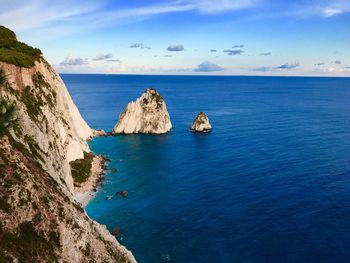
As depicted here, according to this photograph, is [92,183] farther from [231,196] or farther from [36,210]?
[36,210]

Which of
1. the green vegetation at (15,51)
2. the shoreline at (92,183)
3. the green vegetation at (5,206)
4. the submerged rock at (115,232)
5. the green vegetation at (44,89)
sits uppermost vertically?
the green vegetation at (15,51)

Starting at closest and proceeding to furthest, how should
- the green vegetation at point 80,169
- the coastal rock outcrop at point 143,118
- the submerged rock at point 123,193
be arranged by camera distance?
1. the submerged rock at point 123,193
2. the green vegetation at point 80,169
3. the coastal rock outcrop at point 143,118

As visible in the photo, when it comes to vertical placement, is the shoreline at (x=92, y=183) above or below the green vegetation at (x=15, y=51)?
below

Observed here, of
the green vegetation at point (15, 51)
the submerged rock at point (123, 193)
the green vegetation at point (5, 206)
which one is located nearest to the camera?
the green vegetation at point (5, 206)

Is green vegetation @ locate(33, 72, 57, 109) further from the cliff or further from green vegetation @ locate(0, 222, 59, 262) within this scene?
green vegetation @ locate(0, 222, 59, 262)

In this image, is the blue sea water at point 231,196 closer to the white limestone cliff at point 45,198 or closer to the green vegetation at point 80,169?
the green vegetation at point 80,169

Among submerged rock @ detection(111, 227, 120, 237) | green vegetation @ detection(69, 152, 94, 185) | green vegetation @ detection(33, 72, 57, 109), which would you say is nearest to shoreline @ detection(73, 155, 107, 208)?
green vegetation @ detection(69, 152, 94, 185)

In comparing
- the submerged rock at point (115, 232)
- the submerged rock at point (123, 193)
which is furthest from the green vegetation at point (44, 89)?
the submerged rock at point (115, 232)
